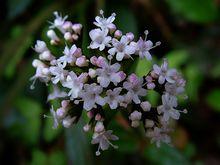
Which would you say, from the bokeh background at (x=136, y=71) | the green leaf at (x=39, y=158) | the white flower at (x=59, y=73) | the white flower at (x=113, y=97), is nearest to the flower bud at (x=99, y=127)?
the white flower at (x=113, y=97)

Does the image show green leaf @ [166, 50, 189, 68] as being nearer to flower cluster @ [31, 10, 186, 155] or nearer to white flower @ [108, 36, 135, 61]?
flower cluster @ [31, 10, 186, 155]

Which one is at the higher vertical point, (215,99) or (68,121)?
(68,121)

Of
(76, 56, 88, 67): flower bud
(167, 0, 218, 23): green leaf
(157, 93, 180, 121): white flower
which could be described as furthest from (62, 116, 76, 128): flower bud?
(167, 0, 218, 23): green leaf

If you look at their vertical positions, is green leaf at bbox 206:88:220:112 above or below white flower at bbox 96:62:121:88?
below

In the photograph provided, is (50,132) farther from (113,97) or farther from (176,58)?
(113,97)

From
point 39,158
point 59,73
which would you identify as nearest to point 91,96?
point 59,73

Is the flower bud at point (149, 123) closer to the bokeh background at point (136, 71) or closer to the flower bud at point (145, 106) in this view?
the flower bud at point (145, 106)

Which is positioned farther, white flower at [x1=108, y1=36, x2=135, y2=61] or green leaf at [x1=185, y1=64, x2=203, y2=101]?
green leaf at [x1=185, y1=64, x2=203, y2=101]
